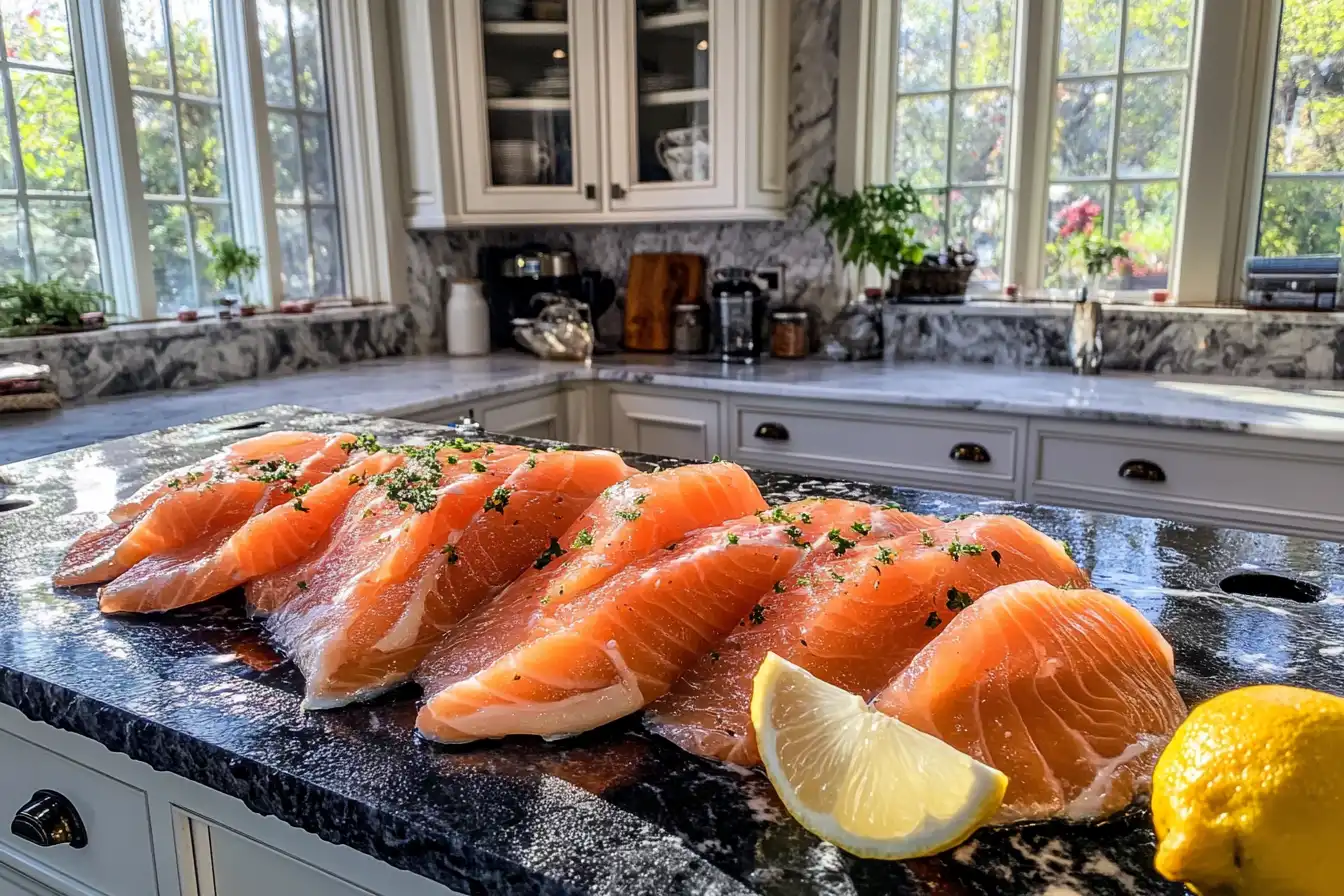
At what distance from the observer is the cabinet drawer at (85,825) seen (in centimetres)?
97

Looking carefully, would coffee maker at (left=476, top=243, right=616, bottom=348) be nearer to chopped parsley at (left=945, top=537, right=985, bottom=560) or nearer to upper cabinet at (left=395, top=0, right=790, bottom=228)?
upper cabinet at (left=395, top=0, right=790, bottom=228)

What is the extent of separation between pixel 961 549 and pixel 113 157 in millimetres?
2755

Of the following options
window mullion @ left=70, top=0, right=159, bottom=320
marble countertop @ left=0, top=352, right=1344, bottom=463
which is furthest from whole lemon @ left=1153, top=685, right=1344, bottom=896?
window mullion @ left=70, top=0, right=159, bottom=320

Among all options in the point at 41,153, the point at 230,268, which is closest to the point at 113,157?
the point at 41,153

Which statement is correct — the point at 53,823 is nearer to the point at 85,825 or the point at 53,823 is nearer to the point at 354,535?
the point at 85,825

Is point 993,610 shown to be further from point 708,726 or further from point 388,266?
point 388,266

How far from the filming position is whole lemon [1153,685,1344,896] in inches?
21.8

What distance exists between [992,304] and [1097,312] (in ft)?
1.38

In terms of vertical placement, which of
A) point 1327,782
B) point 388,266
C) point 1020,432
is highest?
point 388,266

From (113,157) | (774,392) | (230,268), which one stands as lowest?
(774,392)

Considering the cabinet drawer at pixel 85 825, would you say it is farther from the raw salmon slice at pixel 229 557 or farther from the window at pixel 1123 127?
the window at pixel 1123 127

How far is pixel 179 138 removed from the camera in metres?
2.93

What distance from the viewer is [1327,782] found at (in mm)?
564

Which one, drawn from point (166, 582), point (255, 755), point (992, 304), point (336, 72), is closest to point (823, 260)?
point (992, 304)
